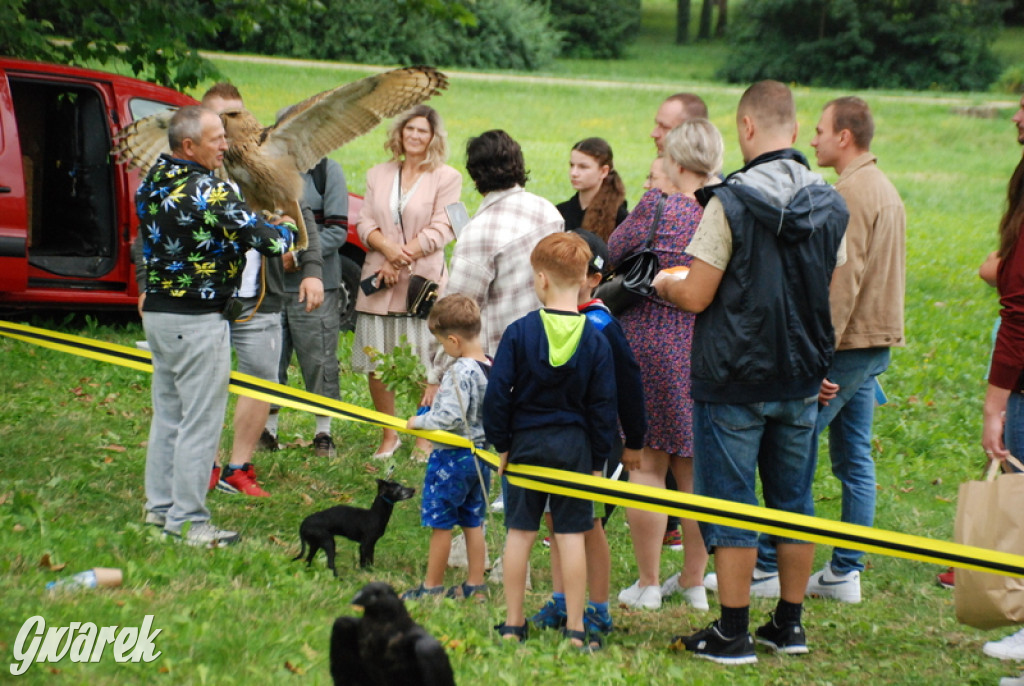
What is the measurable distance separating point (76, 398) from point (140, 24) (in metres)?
4.23

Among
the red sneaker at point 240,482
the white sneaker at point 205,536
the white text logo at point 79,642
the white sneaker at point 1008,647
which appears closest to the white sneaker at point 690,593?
the white sneaker at point 1008,647

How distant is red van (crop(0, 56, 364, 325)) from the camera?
7.79 metres

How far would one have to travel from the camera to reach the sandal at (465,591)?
4.58 meters

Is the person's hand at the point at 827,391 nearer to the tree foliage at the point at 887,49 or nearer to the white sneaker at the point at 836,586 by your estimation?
the white sneaker at the point at 836,586

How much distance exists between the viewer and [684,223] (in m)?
4.59

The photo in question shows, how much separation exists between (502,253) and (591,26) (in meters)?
53.1

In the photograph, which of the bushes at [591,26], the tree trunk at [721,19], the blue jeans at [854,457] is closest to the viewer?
the blue jeans at [854,457]

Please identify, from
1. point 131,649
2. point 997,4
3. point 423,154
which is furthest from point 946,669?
point 997,4

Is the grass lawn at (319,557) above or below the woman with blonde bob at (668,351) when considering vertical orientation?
below

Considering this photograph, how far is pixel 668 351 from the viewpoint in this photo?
186 inches

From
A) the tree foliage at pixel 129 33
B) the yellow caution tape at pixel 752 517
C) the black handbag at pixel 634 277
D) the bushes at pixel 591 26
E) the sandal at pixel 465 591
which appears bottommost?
the sandal at pixel 465 591

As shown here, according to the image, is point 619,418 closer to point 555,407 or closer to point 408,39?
point 555,407

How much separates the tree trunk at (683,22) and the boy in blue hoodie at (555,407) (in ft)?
198

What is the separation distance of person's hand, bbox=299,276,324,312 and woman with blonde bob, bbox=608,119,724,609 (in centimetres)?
206
